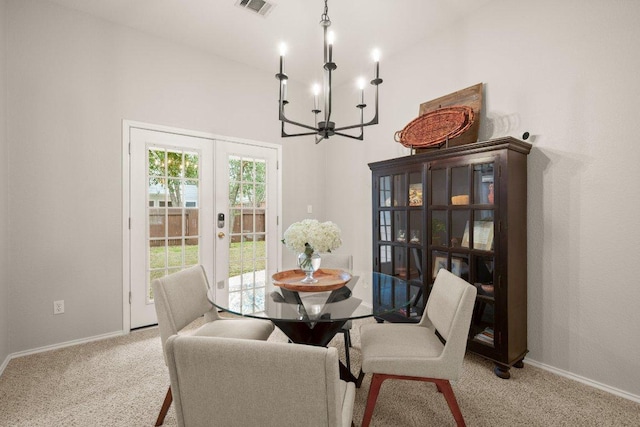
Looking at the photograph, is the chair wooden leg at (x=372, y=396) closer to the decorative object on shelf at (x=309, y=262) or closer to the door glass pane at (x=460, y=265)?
the decorative object on shelf at (x=309, y=262)

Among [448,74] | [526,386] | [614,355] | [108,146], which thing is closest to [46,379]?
[108,146]

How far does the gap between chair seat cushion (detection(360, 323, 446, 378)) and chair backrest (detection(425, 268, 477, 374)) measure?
83 mm

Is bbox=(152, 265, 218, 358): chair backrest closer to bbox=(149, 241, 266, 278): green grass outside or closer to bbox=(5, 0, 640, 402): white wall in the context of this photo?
bbox=(149, 241, 266, 278): green grass outside

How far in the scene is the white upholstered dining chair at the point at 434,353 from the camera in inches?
58.2

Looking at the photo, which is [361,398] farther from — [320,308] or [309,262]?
[309,262]

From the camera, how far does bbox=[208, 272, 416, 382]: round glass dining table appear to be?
1.54m

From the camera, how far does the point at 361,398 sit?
1893 mm

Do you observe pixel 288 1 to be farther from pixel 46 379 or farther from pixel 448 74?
pixel 46 379

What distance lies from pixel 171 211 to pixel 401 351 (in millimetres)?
2642

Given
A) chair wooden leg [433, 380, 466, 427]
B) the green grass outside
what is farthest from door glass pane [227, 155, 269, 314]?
chair wooden leg [433, 380, 466, 427]

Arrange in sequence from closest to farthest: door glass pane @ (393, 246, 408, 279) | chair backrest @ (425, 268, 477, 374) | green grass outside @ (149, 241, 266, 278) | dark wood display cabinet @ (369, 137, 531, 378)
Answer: chair backrest @ (425, 268, 477, 374) → dark wood display cabinet @ (369, 137, 531, 378) → door glass pane @ (393, 246, 408, 279) → green grass outside @ (149, 241, 266, 278)

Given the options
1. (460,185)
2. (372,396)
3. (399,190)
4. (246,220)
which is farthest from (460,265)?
(246,220)

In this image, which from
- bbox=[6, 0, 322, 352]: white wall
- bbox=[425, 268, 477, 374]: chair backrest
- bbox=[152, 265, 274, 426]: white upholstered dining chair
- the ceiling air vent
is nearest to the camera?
bbox=[425, 268, 477, 374]: chair backrest

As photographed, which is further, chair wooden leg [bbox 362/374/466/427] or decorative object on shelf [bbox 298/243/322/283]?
decorative object on shelf [bbox 298/243/322/283]
